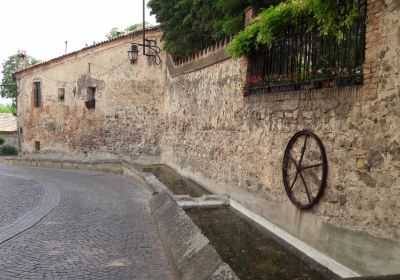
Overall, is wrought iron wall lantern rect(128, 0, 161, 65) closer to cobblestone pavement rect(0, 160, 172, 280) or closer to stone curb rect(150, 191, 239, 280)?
cobblestone pavement rect(0, 160, 172, 280)

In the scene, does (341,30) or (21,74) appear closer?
(341,30)

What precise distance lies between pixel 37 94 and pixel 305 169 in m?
22.3

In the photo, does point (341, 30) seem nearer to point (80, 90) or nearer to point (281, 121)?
point (281, 121)

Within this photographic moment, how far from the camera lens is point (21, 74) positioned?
25.7m

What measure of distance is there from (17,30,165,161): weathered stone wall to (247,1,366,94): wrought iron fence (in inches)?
391

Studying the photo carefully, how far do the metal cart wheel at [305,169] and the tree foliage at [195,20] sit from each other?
3.83 meters

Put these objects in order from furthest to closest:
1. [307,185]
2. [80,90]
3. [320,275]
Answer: [80,90] → [307,185] → [320,275]

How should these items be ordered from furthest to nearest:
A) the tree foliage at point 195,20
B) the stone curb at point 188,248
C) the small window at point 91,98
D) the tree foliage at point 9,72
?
1. the tree foliage at point 9,72
2. the small window at point 91,98
3. the tree foliage at point 195,20
4. the stone curb at point 188,248

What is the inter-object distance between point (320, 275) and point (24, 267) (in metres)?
→ 3.76

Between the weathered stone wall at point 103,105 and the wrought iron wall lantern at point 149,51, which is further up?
the wrought iron wall lantern at point 149,51

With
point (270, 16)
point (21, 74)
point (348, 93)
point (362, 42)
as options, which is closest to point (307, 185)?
point (348, 93)

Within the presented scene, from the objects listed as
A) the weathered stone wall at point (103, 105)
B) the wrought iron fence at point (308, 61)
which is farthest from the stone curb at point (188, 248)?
the weathered stone wall at point (103, 105)

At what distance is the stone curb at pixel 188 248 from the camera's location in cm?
394

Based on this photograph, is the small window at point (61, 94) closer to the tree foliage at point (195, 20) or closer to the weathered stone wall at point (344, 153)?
the tree foliage at point (195, 20)
